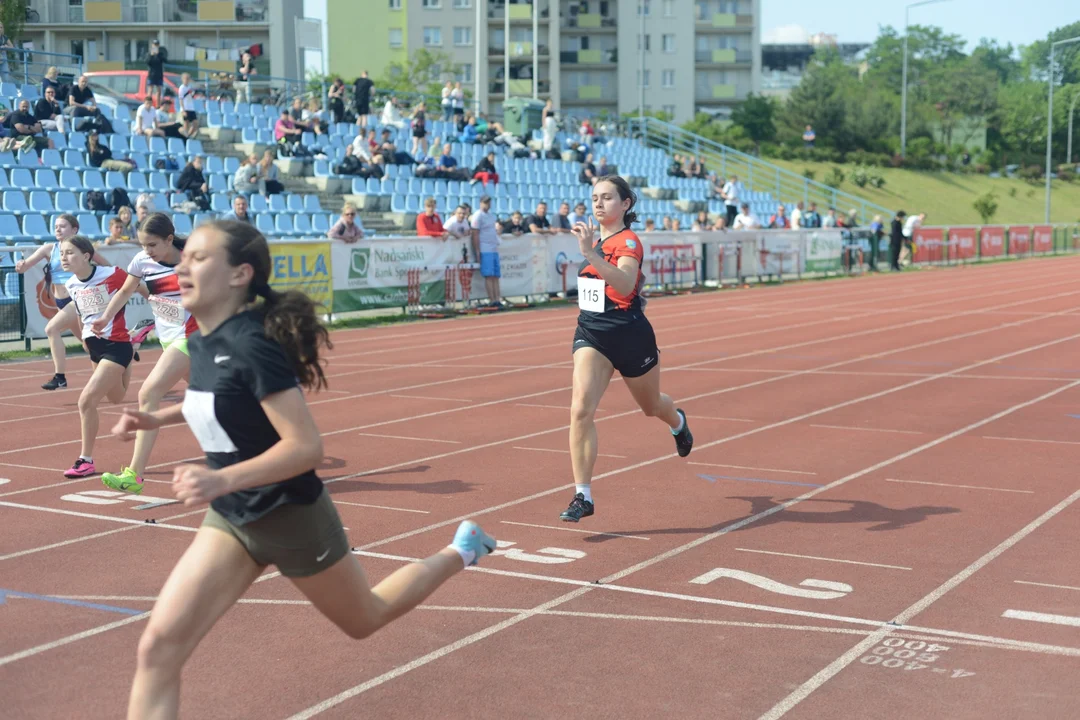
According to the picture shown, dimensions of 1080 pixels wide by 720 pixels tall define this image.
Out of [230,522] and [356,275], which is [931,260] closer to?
[356,275]

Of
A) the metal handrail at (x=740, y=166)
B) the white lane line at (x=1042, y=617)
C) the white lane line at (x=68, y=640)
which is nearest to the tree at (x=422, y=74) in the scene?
the metal handrail at (x=740, y=166)

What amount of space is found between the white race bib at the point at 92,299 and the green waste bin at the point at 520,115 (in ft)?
114

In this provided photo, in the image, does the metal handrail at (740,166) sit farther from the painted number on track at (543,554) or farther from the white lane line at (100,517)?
the painted number on track at (543,554)

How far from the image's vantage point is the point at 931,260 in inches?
1849

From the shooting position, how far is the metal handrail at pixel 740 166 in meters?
50.0

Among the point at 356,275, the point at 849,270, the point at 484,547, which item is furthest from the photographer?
the point at 849,270

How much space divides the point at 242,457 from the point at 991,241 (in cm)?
5315

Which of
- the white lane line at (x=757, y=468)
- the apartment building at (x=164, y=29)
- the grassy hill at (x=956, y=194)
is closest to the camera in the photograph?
the white lane line at (x=757, y=468)

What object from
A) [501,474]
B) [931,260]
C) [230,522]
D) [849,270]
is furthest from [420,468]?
[931,260]

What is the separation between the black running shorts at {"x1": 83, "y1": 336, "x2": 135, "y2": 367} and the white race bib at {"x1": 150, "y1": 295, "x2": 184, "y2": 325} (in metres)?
0.75

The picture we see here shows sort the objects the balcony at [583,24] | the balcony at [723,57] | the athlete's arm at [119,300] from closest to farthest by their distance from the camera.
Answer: the athlete's arm at [119,300] → the balcony at [583,24] → the balcony at [723,57]

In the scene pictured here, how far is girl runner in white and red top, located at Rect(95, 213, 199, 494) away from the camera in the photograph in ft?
25.7

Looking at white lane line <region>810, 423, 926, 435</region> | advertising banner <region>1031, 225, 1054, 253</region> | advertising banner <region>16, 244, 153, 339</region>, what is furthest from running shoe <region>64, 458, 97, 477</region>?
advertising banner <region>1031, 225, 1054, 253</region>

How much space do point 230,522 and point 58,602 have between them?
2.71 meters
